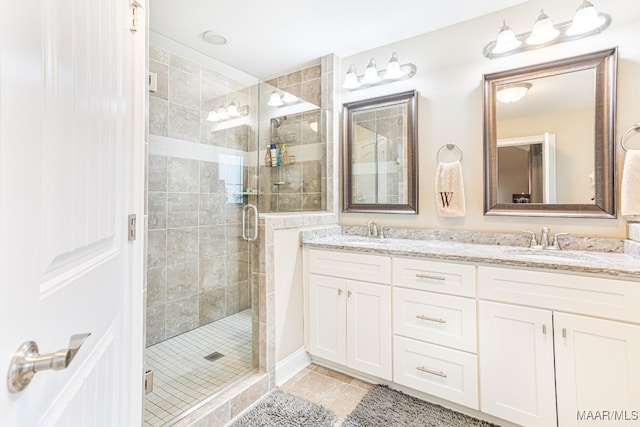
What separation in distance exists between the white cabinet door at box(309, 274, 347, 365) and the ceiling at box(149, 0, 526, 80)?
1802 mm

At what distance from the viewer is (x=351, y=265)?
6.32ft

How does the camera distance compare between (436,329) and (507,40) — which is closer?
(436,329)

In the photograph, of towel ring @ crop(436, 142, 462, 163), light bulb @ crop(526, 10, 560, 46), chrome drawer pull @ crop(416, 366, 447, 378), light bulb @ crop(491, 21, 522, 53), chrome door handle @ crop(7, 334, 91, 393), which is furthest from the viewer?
towel ring @ crop(436, 142, 462, 163)

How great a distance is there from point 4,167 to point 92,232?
1.18ft

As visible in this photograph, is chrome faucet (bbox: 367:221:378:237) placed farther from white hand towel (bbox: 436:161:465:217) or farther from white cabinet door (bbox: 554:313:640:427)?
white cabinet door (bbox: 554:313:640:427)

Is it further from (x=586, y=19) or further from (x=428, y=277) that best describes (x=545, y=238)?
(x=586, y=19)

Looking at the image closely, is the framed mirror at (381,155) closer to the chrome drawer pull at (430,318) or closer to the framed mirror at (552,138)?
the framed mirror at (552,138)

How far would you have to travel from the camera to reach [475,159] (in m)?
2.06

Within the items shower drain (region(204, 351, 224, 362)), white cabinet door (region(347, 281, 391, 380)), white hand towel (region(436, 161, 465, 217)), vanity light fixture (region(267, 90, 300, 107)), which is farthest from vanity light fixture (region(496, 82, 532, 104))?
shower drain (region(204, 351, 224, 362))

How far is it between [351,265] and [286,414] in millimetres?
899

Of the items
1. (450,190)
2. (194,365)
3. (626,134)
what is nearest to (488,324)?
(450,190)

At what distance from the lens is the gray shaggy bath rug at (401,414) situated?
155cm

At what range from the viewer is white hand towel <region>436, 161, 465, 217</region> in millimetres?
2084

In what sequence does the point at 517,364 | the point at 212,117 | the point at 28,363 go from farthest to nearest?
1. the point at 212,117
2. the point at 517,364
3. the point at 28,363
